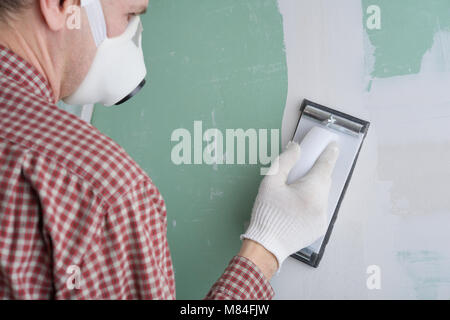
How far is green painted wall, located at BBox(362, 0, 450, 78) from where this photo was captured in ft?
2.87

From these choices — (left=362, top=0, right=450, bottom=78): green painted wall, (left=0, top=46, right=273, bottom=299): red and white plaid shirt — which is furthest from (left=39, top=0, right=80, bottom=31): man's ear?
(left=362, top=0, right=450, bottom=78): green painted wall

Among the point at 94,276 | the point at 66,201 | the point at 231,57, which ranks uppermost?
the point at 231,57

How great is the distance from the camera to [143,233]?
594 mm

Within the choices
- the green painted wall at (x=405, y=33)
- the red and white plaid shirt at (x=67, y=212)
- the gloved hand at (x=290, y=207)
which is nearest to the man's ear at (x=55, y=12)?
the red and white plaid shirt at (x=67, y=212)

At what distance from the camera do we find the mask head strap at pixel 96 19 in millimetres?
716

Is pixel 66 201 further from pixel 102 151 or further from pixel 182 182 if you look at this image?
pixel 182 182

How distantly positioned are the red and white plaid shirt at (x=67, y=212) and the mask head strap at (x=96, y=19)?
0.66 ft

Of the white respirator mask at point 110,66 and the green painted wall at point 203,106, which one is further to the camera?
the green painted wall at point 203,106

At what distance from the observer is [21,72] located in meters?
0.69

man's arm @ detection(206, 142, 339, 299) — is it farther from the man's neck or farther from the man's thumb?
the man's neck

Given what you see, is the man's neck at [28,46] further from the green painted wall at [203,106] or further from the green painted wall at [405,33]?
the green painted wall at [405,33]
